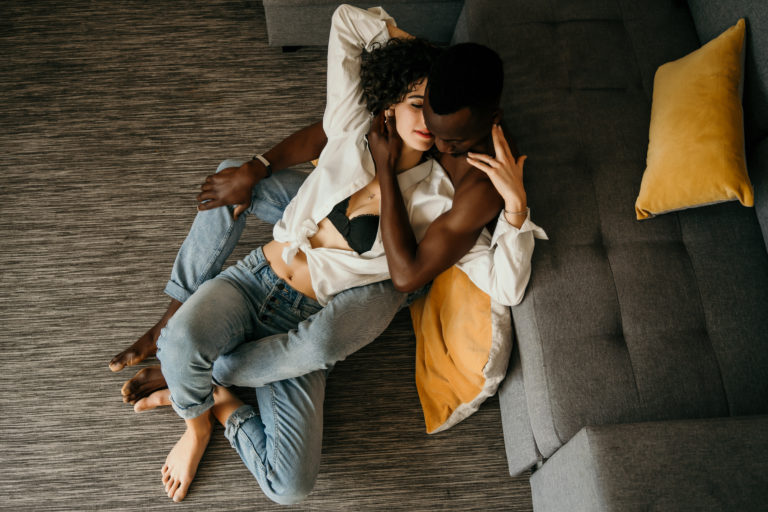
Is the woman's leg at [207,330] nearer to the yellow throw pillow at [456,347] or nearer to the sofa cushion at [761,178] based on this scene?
the yellow throw pillow at [456,347]

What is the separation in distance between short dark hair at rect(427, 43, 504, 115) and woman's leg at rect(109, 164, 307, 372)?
25.5 inches

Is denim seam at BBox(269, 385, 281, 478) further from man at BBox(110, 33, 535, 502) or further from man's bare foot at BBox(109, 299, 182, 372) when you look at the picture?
man's bare foot at BBox(109, 299, 182, 372)

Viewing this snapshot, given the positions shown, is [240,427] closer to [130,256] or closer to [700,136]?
[130,256]

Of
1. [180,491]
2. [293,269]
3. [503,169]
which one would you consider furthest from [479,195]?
[180,491]

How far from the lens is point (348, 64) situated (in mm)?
1279

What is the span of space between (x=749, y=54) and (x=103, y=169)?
1999 mm

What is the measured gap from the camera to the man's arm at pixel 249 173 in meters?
1.37

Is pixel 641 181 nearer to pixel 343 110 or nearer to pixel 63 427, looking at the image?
pixel 343 110

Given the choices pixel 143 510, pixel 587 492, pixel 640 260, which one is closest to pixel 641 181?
pixel 640 260

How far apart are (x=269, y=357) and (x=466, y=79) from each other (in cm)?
83

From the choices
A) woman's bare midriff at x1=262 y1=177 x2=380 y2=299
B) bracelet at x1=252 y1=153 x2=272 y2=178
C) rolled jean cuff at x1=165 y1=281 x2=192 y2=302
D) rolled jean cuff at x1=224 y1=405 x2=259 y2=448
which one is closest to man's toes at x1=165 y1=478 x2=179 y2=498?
rolled jean cuff at x1=224 y1=405 x2=259 y2=448

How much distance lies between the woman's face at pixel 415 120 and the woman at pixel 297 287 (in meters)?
0.02

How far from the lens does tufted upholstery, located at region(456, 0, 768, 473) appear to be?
44.2 inches

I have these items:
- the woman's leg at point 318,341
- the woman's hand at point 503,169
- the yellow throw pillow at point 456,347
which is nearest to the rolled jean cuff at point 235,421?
the woman's leg at point 318,341
